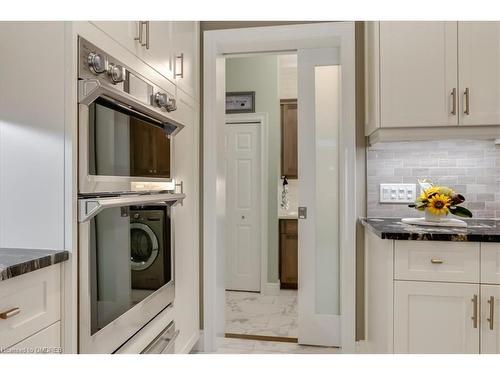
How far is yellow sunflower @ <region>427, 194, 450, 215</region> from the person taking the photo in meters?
1.74

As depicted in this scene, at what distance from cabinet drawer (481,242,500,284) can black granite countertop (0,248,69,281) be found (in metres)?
1.58

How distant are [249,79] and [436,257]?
2.78 meters

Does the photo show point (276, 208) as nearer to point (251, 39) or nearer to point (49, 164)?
point (251, 39)

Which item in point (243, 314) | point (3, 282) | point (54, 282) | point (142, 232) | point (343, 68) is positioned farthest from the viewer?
point (243, 314)

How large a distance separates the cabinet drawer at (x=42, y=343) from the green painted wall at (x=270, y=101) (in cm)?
280

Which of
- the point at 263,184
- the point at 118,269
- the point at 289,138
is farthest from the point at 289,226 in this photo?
the point at 118,269

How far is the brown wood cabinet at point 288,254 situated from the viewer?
3.71 meters

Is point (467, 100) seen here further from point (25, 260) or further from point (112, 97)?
point (25, 260)

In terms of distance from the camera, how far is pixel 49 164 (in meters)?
1.10

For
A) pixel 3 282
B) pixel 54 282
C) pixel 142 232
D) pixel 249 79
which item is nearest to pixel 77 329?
pixel 54 282

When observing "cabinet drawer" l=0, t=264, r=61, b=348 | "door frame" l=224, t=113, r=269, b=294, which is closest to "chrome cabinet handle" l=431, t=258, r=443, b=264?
"cabinet drawer" l=0, t=264, r=61, b=348

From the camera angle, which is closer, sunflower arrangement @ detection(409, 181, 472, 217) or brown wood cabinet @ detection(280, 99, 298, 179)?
sunflower arrangement @ detection(409, 181, 472, 217)

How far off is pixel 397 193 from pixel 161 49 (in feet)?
4.97

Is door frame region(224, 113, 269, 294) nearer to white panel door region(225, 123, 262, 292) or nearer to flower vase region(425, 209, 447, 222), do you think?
white panel door region(225, 123, 262, 292)
